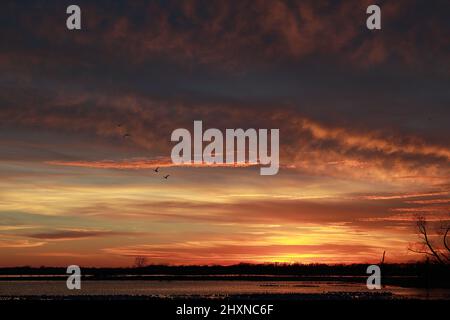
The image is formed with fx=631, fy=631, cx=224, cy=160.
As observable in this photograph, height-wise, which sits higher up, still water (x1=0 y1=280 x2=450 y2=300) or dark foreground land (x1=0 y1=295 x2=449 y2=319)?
dark foreground land (x1=0 y1=295 x2=449 y2=319)

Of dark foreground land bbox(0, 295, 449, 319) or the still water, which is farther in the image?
the still water
